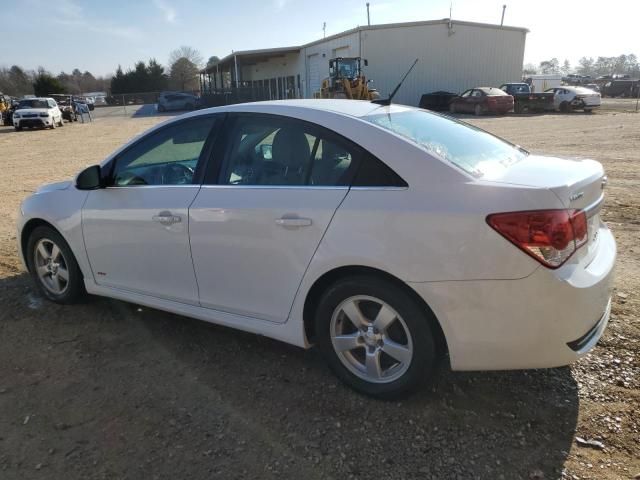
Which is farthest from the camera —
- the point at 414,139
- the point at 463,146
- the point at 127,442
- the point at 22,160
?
the point at 22,160

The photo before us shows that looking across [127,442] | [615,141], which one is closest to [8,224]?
[127,442]

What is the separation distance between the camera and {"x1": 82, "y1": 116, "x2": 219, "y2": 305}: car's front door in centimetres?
342

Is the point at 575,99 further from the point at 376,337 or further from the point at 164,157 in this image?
the point at 376,337

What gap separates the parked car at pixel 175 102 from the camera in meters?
45.2

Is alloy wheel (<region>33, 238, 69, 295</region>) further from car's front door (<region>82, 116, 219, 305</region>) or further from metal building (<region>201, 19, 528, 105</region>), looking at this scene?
metal building (<region>201, 19, 528, 105</region>)

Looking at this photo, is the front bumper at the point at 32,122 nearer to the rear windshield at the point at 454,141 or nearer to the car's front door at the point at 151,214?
the car's front door at the point at 151,214

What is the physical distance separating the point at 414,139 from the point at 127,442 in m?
2.23

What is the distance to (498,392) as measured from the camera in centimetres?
299

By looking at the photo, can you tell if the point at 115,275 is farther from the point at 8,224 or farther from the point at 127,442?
the point at 8,224

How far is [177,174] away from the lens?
371cm

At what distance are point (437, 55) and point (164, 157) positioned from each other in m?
37.1

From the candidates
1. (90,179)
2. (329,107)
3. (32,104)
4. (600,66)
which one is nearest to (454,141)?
(329,107)

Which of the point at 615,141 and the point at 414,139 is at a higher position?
the point at 414,139

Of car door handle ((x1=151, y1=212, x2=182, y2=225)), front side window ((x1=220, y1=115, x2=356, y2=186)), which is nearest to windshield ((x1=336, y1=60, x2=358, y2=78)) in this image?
front side window ((x1=220, y1=115, x2=356, y2=186))
